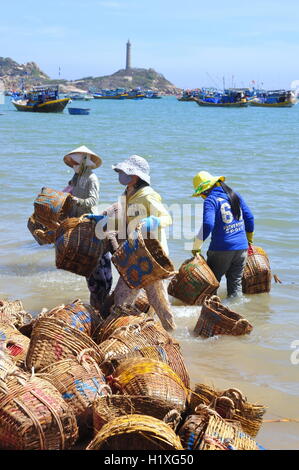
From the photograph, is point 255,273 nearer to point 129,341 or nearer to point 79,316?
point 79,316

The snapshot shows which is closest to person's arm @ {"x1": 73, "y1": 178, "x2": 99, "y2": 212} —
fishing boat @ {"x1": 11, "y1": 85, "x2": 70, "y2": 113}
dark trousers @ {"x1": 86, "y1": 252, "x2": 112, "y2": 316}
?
dark trousers @ {"x1": 86, "y1": 252, "x2": 112, "y2": 316}

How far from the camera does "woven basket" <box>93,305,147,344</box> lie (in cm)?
473

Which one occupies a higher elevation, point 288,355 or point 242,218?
point 242,218

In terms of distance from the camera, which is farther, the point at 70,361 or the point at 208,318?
the point at 208,318

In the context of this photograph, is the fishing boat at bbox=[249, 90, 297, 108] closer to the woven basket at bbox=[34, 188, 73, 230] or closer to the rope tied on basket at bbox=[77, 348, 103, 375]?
the woven basket at bbox=[34, 188, 73, 230]

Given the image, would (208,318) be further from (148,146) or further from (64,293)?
(148,146)

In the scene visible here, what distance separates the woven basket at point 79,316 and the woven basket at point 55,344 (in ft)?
1.35

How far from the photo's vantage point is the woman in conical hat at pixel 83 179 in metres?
6.91

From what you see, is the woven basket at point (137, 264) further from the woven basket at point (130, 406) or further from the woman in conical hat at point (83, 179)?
the woman in conical hat at point (83, 179)

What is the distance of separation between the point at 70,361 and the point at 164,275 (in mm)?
1448

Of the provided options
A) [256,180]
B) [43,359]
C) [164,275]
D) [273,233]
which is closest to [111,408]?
[43,359]

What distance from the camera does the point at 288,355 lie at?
5.67 m

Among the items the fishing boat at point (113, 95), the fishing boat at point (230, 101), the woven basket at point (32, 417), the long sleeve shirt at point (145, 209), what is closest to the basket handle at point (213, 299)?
the long sleeve shirt at point (145, 209)

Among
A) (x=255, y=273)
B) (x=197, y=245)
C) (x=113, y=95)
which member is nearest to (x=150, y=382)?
(x=197, y=245)
